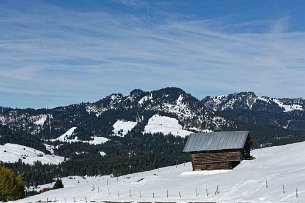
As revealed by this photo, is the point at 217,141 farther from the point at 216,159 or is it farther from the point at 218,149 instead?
the point at 216,159

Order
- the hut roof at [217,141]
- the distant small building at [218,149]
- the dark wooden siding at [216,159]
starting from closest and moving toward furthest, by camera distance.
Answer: the dark wooden siding at [216,159] → the distant small building at [218,149] → the hut roof at [217,141]

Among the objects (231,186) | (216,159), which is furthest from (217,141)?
(231,186)

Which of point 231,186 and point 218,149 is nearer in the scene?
point 231,186

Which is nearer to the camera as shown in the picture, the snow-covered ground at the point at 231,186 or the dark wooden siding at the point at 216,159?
the snow-covered ground at the point at 231,186

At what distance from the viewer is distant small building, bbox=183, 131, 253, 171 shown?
78812 millimetres

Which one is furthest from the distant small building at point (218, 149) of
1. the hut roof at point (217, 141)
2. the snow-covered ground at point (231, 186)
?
the snow-covered ground at point (231, 186)

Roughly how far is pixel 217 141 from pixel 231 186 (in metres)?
26.4

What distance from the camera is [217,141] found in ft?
268

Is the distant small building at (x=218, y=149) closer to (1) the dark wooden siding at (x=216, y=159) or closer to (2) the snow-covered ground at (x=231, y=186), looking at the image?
(1) the dark wooden siding at (x=216, y=159)

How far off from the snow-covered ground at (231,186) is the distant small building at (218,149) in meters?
2.43

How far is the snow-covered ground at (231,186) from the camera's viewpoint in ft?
159

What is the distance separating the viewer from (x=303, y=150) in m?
78.4

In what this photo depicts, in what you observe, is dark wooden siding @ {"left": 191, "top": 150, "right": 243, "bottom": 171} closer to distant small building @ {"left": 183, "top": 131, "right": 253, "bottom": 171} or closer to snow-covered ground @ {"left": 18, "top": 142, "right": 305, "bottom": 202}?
distant small building @ {"left": 183, "top": 131, "right": 253, "bottom": 171}

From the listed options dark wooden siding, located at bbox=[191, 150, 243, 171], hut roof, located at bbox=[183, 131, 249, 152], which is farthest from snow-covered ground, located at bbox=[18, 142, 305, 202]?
hut roof, located at bbox=[183, 131, 249, 152]
